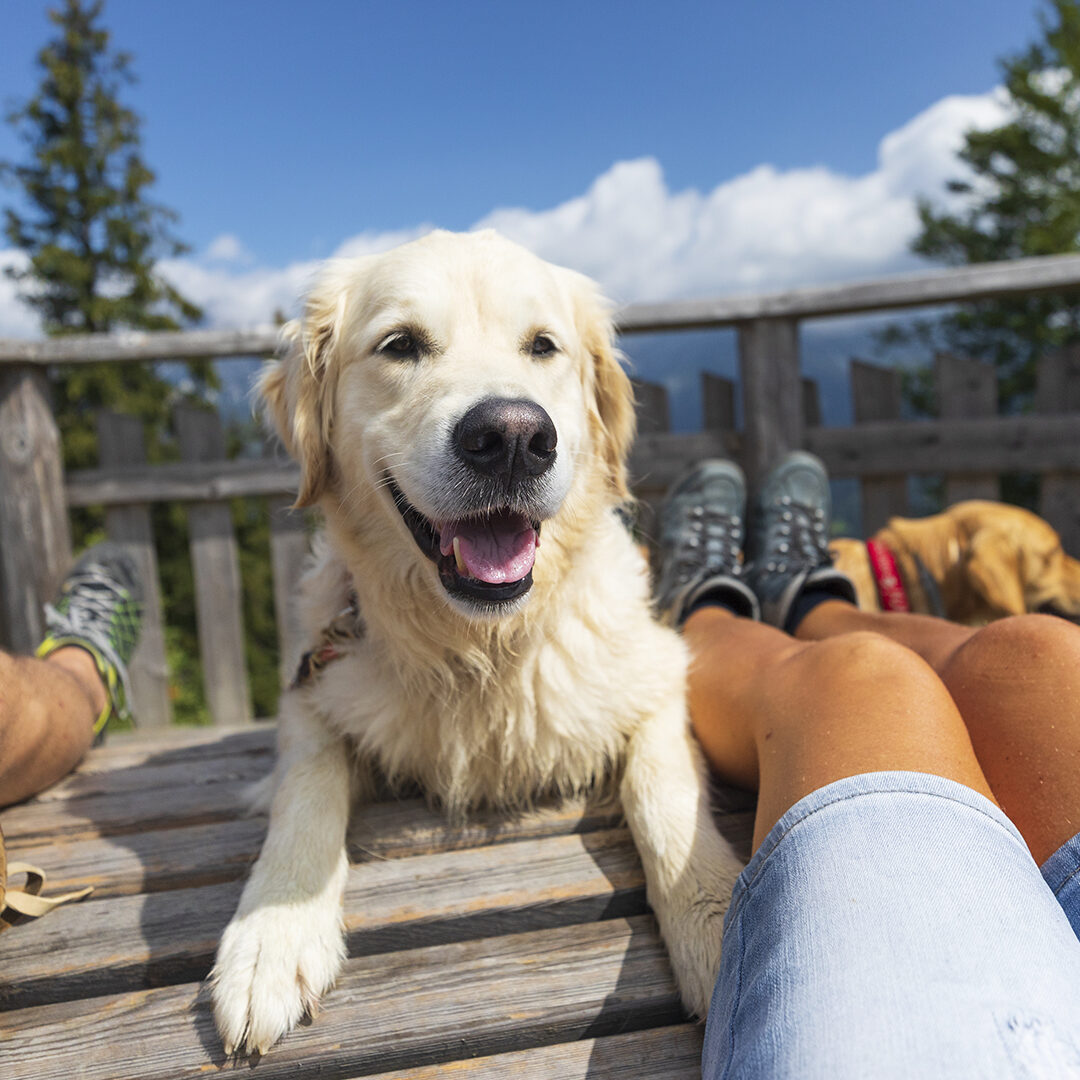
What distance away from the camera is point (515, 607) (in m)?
1.59

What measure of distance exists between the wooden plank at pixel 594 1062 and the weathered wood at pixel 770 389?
276 cm

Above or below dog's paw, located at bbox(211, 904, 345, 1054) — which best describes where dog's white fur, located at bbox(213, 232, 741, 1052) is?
above

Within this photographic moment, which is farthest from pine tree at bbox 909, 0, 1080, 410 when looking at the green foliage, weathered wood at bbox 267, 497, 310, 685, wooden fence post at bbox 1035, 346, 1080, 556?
weathered wood at bbox 267, 497, 310, 685

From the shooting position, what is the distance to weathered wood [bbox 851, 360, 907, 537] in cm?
386

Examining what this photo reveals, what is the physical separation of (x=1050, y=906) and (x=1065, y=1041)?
0.20 meters

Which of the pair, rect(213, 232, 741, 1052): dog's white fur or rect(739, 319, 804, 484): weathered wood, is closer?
rect(213, 232, 741, 1052): dog's white fur

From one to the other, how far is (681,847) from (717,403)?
2.95m

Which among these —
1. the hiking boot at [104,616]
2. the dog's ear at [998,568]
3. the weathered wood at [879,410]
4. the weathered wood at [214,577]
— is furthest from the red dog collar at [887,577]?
the hiking boot at [104,616]

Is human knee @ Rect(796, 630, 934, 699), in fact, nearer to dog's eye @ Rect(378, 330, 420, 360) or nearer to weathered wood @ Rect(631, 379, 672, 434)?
dog's eye @ Rect(378, 330, 420, 360)

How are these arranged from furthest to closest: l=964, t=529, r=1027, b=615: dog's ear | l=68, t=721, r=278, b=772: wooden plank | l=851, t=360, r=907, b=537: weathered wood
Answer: l=851, t=360, r=907, b=537: weathered wood
l=964, t=529, r=1027, b=615: dog's ear
l=68, t=721, r=278, b=772: wooden plank

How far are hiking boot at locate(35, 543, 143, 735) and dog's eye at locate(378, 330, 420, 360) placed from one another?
1.63m

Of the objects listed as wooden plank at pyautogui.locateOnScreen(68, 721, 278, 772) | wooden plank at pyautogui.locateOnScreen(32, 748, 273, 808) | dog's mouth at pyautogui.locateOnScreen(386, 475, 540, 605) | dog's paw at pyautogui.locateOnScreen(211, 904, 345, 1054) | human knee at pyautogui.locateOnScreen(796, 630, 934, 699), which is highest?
dog's mouth at pyautogui.locateOnScreen(386, 475, 540, 605)

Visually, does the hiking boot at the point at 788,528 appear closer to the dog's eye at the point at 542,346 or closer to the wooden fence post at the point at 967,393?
the wooden fence post at the point at 967,393

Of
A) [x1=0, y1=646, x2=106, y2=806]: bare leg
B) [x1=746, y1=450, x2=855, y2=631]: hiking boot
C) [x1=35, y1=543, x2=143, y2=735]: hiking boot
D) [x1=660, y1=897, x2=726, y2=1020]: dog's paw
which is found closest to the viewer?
[x1=660, y1=897, x2=726, y2=1020]: dog's paw
